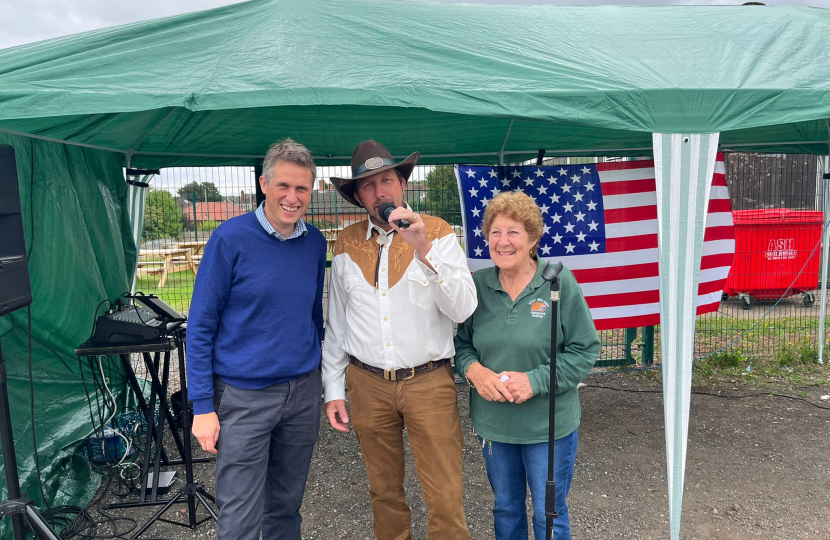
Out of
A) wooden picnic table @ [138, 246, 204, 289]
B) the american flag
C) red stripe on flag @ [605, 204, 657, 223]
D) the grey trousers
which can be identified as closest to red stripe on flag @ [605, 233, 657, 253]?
the american flag

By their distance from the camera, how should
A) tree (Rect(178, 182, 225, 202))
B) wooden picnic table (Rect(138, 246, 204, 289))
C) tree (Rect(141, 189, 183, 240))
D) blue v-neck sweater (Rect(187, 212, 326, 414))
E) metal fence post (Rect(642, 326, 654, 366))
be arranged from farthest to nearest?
1. wooden picnic table (Rect(138, 246, 204, 289))
2. metal fence post (Rect(642, 326, 654, 366))
3. tree (Rect(141, 189, 183, 240))
4. tree (Rect(178, 182, 225, 202))
5. blue v-neck sweater (Rect(187, 212, 326, 414))

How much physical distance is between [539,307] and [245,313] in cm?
112

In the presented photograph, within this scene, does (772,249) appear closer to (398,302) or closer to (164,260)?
(398,302)

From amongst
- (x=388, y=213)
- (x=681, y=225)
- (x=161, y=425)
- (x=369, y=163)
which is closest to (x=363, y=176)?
(x=369, y=163)

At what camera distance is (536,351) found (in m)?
2.20

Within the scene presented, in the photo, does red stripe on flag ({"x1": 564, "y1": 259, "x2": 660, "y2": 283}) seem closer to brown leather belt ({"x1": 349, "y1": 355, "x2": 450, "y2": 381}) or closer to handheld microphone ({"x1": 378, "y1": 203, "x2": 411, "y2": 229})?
brown leather belt ({"x1": 349, "y1": 355, "x2": 450, "y2": 381})

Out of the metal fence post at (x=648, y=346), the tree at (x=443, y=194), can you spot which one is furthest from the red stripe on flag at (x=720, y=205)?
the tree at (x=443, y=194)

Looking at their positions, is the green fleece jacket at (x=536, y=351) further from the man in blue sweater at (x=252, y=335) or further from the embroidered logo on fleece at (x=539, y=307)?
the man in blue sweater at (x=252, y=335)

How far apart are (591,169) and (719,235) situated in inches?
49.1

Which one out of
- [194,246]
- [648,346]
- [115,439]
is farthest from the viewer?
[194,246]

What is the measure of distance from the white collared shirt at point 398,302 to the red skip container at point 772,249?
6678mm

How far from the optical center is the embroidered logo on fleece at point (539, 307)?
2.19 metres

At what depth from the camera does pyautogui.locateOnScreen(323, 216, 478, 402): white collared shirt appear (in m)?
2.24

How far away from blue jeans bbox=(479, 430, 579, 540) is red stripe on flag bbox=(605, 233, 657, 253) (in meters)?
2.64
